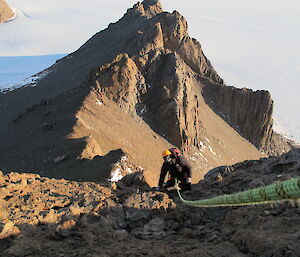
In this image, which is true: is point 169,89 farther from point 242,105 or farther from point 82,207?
point 82,207

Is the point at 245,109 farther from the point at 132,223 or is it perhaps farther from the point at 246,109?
the point at 132,223

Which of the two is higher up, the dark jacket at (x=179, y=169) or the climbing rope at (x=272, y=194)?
the dark jacket at (x=179, y=169)

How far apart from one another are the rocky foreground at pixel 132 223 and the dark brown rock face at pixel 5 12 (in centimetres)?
11224

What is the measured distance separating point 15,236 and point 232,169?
881cm

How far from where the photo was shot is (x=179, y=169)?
10984 mm

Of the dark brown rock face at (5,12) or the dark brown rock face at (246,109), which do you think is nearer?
the dark brown rock face at (246,109)

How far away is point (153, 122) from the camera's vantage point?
40969mm

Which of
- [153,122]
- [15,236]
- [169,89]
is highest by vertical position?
[169,89]

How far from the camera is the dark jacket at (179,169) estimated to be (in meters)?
11.0

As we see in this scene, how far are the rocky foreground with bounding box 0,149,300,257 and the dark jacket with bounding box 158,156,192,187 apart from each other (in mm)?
634

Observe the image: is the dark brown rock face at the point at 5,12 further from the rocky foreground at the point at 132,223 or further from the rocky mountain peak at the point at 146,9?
the rocky foreground at the point at 132,223

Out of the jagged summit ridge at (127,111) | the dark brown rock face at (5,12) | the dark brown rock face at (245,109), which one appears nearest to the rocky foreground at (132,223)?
the jagged summit ridge at (127,111)

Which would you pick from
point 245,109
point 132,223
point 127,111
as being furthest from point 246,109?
point 132,223

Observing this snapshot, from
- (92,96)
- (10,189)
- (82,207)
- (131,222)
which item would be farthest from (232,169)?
(92,96)
